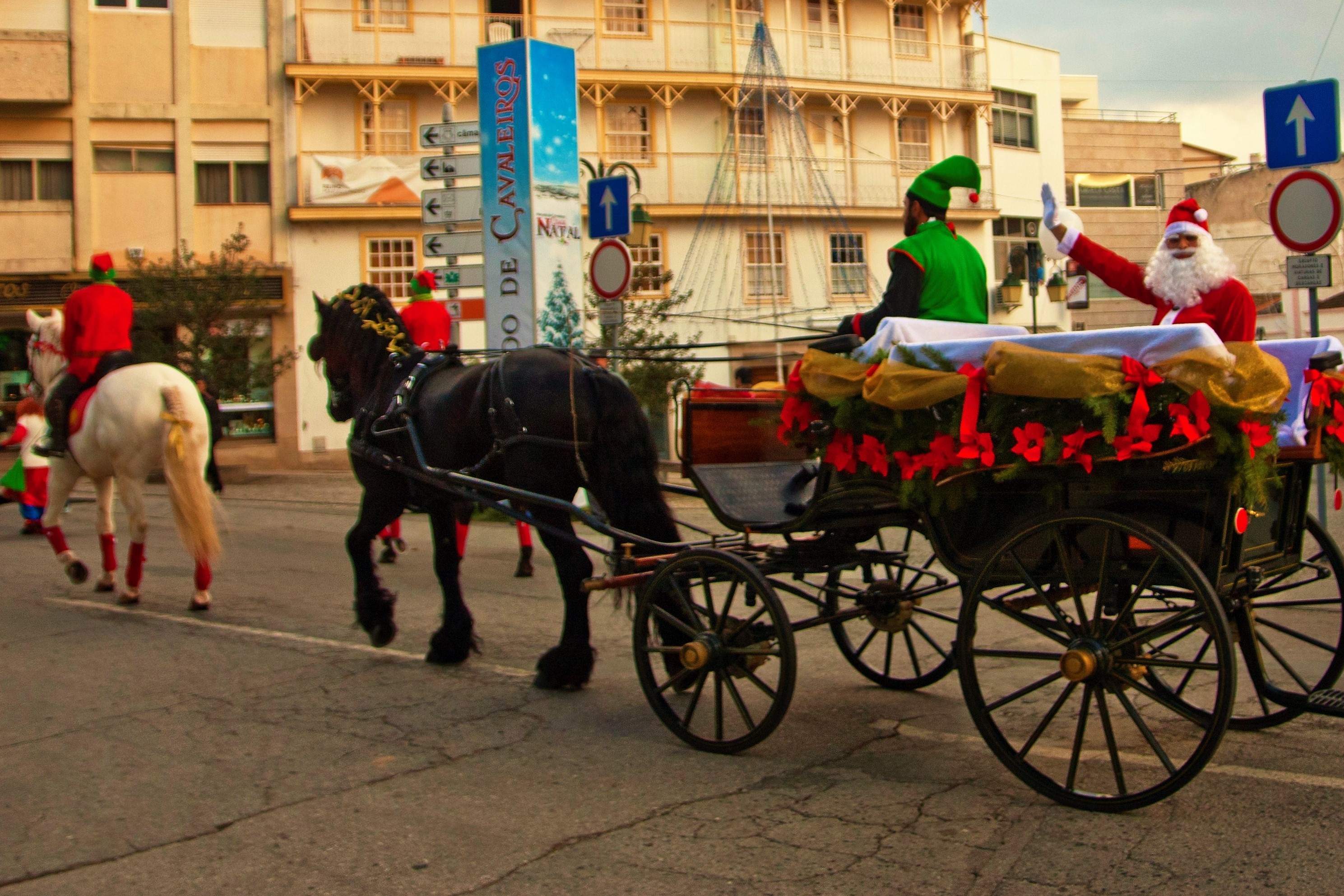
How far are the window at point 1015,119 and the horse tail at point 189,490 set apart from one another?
31126 mm

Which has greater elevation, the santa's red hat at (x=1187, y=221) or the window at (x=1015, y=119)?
the window at (x=1015, y=119)

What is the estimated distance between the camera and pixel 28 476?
1252 centimetres

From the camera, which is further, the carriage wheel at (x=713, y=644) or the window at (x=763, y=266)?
the window at (x=763, y=266)

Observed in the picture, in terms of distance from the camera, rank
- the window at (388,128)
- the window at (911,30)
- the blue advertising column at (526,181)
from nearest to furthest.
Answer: the blue advertising column at (526,181), the window at (388,128), the window at (911,30)

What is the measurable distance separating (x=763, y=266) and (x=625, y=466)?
25696mm

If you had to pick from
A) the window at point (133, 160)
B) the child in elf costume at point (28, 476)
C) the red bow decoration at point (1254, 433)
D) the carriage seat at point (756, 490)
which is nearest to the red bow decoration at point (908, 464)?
the carriage seat at point (756, 490)

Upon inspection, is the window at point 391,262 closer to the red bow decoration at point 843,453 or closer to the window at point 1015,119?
the window at point 1015,119

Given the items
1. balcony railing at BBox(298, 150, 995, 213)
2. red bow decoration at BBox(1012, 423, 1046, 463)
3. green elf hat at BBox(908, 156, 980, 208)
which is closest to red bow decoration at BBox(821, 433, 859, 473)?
red bow decoration at BBox(1012, 423, 1046, 463)

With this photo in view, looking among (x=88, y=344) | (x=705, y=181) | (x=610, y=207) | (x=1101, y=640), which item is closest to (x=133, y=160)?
(x=705, y=181)

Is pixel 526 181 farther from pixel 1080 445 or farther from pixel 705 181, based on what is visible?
pixel 705 181

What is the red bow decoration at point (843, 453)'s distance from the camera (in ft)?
15.2

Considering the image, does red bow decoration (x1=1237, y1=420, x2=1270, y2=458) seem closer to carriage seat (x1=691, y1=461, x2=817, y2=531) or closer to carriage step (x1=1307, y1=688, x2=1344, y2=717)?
carriage step (x1=1307, y1=688, x2=1344, y2=717)

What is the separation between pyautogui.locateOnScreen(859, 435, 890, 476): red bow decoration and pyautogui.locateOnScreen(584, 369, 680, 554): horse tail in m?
1.40

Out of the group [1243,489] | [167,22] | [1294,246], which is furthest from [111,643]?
[167,22]
